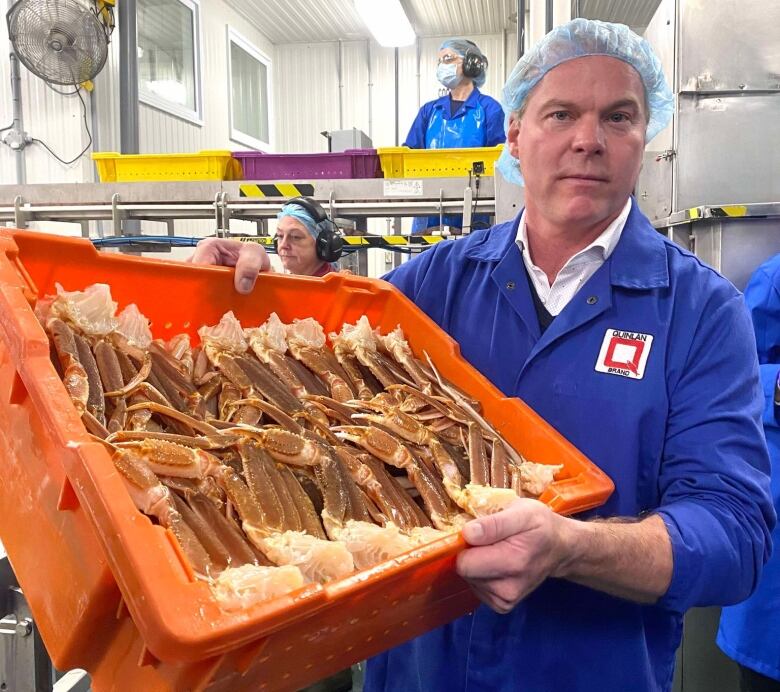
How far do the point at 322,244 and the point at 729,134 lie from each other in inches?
72.0

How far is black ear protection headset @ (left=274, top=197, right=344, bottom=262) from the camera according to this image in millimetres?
3252

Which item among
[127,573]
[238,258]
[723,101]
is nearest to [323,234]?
[723,101]

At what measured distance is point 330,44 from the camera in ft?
34.5

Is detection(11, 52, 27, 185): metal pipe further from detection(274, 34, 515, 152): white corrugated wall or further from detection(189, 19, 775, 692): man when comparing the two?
detection(189, 19, 775, 692): man

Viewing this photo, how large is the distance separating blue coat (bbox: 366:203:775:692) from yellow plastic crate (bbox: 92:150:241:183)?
9.69 ft

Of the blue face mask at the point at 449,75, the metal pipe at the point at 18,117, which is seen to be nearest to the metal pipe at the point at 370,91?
the metal pipe at the point at 18,117

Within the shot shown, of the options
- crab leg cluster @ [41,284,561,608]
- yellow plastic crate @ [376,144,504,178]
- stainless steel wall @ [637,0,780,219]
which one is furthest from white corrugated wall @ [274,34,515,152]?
crab leg cluster @ [41,284,561,608]

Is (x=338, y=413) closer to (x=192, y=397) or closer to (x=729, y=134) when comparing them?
(x=192, y=397)

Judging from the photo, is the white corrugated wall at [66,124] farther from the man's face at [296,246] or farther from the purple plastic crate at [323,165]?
the man's face at [296,246]

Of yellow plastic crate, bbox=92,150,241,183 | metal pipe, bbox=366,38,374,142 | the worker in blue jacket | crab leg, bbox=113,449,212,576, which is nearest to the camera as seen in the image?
crab leg, bbox=113,449,212,576

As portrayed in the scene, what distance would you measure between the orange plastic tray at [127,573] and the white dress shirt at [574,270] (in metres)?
0.27

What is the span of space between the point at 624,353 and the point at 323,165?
9.43 ft

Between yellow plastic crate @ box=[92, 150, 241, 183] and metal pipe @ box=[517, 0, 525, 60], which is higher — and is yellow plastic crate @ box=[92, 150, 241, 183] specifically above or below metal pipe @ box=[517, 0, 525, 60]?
below

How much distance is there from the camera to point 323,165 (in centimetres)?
375
